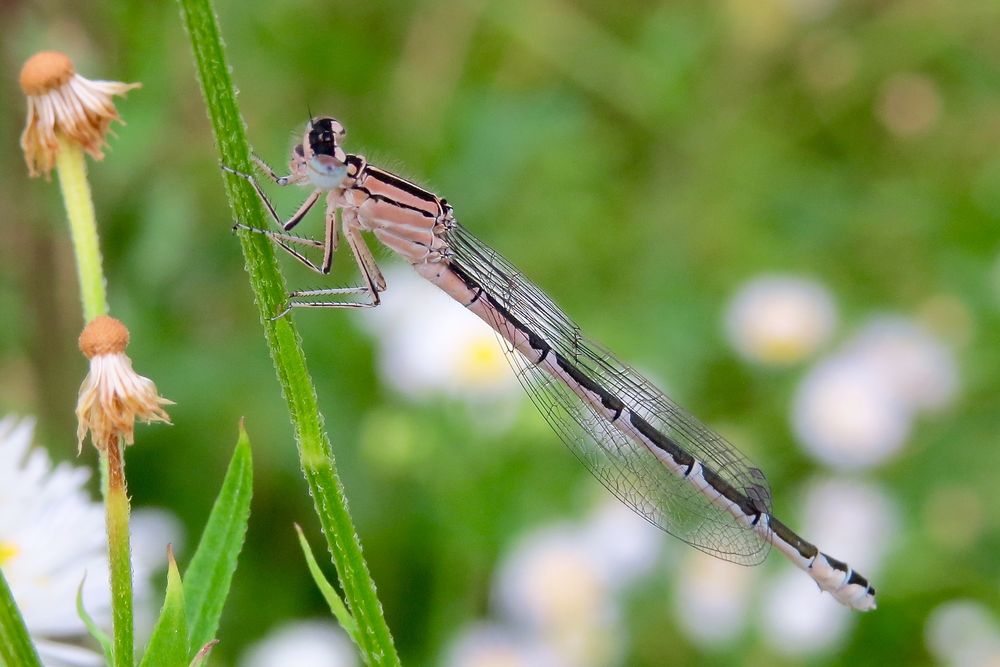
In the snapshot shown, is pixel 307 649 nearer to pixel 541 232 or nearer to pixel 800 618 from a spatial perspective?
pixel 800 618

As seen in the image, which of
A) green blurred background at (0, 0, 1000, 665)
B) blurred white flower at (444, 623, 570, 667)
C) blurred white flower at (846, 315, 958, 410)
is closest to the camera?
blurred white flower at (444, 623, 570, 667)

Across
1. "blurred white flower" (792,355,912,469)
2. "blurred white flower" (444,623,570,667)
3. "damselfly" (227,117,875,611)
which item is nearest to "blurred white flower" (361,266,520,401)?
"blurred white flower" (444,623,570,667)

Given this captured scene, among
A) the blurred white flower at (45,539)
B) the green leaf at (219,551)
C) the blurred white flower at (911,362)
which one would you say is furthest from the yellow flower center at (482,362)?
the green leaf at (219,551)

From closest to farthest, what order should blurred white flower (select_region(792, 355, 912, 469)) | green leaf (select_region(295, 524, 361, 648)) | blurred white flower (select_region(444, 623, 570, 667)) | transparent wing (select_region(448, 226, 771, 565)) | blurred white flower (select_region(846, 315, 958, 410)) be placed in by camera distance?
green leaf (select_region(295, 524, 361, 648)) → transparent wing (select_region(448, 226, 771, 565)) → blurred white flower (select_region(444, 623, 570, 667)) → blurred white flower (select_region(792, 355, 912, 469)) → blurred white flower (select_region(846, 315, 958, 410))

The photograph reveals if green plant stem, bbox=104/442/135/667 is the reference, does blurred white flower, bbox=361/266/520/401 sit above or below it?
above

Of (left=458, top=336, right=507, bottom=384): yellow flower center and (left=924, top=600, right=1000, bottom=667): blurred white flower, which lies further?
(left=458, top=336, right=507, bottom=384): yellow flower center

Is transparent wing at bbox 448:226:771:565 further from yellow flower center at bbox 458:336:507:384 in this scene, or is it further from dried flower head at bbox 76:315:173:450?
dried flower head at bbox 76:315:173:450

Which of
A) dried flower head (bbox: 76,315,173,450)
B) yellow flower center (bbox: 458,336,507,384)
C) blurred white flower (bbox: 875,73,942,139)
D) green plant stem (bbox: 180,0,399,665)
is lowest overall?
dried flower head (bbox: 76,315,173,450)
